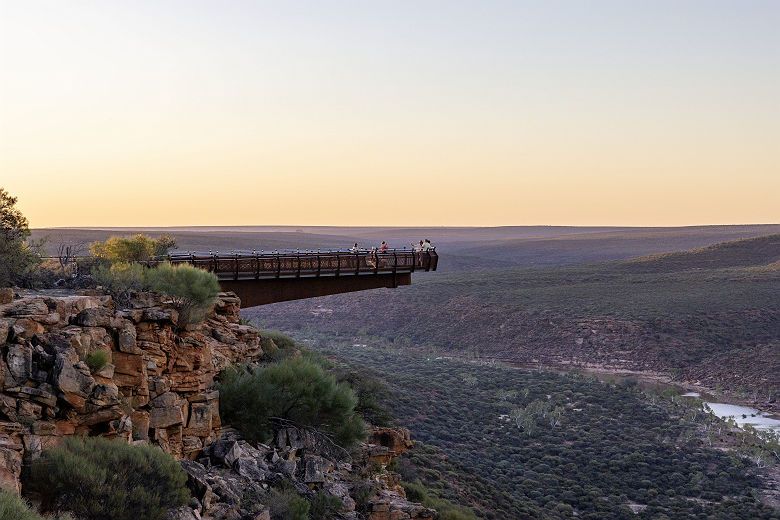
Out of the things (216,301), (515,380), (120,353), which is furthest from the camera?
(515,380)

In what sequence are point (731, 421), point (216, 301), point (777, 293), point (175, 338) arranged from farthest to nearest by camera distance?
point (777, 293)
point (731, 421)
point (216, 301)
point (175, 338)

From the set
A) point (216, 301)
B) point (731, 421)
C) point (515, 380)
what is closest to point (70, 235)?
point (515, 380)

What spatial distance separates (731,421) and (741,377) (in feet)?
50.8

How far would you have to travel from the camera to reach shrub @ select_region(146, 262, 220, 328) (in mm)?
20031

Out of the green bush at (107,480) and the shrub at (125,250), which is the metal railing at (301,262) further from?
the green bush at (107,480)

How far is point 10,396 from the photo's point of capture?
13.8 meters

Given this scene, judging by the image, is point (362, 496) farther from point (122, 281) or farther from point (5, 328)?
point (5, 328)

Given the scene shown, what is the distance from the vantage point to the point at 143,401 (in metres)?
16.7

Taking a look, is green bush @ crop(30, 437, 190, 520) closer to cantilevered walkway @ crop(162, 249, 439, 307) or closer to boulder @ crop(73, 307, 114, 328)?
boulder @ crop(73, 307, 114, 328)

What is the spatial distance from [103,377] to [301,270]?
16722 millimetres

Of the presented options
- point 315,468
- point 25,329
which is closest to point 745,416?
point 315,468

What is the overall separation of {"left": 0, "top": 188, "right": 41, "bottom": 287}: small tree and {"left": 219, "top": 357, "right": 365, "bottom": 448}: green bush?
651cm

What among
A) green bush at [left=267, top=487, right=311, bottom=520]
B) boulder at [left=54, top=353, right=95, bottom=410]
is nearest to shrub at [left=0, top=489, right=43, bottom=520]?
boulder at [left=54, top=353, right=95, bottom=410]

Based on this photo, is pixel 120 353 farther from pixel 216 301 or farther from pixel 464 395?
pixel 464 395
